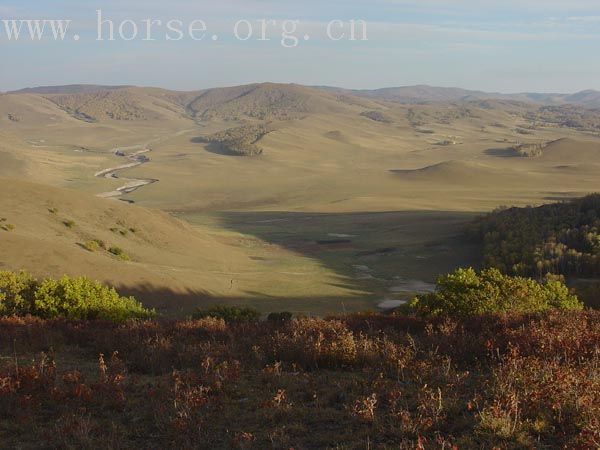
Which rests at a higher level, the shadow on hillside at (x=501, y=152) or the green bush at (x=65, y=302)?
the shadow on hillside at (x=501, y=152)

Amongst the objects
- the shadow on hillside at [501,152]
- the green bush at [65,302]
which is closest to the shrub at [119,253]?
the green bush at [65,302]

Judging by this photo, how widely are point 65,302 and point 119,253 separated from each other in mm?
21118

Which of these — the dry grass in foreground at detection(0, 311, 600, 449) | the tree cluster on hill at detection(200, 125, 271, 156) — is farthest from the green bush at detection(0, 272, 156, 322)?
the tree cluster on hill at detection(200, 125, 271, 156)

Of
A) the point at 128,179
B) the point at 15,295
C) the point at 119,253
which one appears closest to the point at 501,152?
the point at 128,179

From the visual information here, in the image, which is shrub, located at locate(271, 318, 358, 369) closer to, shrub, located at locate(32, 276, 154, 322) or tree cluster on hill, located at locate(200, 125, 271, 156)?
shrub, located at locate(32, 276, 154, 322)

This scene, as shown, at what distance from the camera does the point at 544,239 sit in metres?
43.5

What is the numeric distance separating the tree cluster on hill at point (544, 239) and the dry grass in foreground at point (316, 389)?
98.5 feet

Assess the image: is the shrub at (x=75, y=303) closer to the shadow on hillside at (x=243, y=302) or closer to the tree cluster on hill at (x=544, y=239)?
the shadow on hillside at (x=243, y=302)

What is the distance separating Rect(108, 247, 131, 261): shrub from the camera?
34250 mm

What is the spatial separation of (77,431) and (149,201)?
80635 millimetres

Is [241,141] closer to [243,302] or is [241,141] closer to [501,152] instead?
[501,152]

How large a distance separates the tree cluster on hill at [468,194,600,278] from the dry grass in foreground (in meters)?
30.0

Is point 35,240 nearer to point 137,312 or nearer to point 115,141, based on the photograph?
point 137,312

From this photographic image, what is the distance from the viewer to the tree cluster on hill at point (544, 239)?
37656 millimetres
